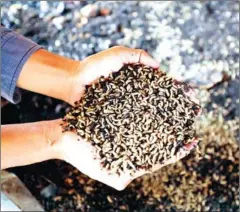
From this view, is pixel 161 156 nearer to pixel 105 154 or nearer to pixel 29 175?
pixel 105 154

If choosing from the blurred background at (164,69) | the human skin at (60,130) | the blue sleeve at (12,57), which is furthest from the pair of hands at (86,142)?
the blurred background at (164,69)

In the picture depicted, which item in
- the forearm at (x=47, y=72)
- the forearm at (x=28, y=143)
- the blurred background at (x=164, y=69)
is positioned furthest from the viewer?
the blurred background at (x=164, y=69)

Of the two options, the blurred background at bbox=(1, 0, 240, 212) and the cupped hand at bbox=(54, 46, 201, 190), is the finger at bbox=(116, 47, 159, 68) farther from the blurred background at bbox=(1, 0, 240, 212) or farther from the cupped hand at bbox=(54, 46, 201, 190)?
the blurred background at bbox=(1, 0, 240, 212)

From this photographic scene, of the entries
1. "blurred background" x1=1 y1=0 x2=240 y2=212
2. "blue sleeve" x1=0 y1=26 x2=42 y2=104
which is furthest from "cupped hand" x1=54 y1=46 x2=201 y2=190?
"blurred background" x1=1 y1=0 x2=240 y2=212

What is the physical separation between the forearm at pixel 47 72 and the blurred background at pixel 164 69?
1.33ft

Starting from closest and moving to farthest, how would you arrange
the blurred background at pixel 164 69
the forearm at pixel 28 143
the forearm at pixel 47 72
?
the forearm at pixel 28 143 → the forearm at pixel 47 72 → the blurred background at pixel 164 69

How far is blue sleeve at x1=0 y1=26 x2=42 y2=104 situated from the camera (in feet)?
4.67

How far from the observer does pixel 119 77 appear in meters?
1.43

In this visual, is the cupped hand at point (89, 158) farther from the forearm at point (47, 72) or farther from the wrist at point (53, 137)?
the forearm at point (47, 72)

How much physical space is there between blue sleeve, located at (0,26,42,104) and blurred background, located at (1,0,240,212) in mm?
460

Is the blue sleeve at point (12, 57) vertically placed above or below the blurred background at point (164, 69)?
above

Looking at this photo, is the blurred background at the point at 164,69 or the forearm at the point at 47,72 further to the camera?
the blurred background at the point at 164,69

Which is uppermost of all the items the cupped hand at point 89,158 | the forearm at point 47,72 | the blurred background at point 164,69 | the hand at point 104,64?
the hand at point 104,64

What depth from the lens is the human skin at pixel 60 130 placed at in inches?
55.2
